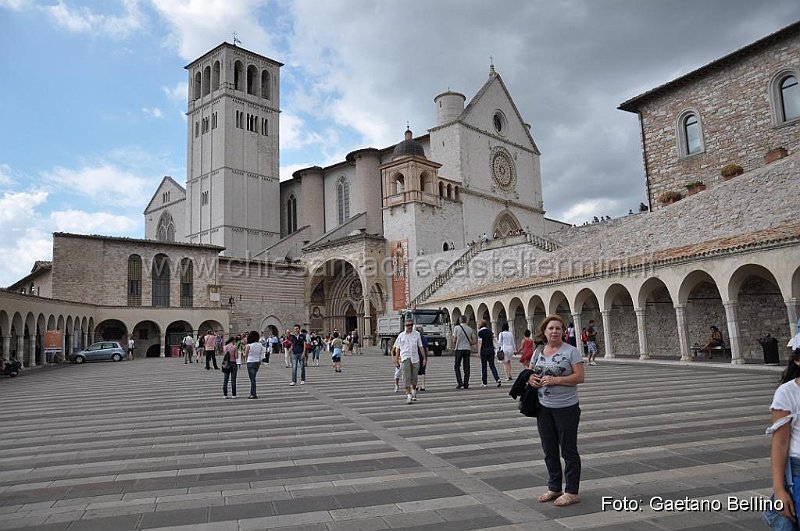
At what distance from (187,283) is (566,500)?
133 feet

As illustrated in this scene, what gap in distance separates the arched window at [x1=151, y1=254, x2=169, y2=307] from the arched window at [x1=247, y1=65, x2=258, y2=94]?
85.7ft

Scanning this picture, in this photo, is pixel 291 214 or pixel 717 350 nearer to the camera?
pixel 717 350

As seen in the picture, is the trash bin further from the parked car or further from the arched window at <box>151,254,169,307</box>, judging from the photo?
the arched window at <box>151,254,169,307</box>

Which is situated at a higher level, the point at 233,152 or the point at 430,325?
the point at 233,152

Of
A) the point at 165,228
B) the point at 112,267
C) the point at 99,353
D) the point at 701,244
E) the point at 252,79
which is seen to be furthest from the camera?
the point at 165,228

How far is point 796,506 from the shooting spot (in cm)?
257

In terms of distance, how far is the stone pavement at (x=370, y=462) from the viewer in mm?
4328

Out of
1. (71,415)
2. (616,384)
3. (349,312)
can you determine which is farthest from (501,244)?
(71,415)

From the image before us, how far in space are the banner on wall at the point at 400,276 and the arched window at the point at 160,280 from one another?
1631cm

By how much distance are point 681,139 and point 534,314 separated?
10.5m

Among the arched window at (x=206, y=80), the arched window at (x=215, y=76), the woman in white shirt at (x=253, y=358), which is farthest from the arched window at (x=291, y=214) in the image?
the woman in white shirt at (x=253, y=358)

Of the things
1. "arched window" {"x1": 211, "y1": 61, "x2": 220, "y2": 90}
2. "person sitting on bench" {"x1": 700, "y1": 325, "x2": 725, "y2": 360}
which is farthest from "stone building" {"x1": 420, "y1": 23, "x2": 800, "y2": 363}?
"arched window" {"x1": 211, "y1": 61, "x2": 220, "y2": 90}

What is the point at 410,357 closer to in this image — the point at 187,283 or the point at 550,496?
the point at 550,496

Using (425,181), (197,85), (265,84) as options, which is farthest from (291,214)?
(425,181)
